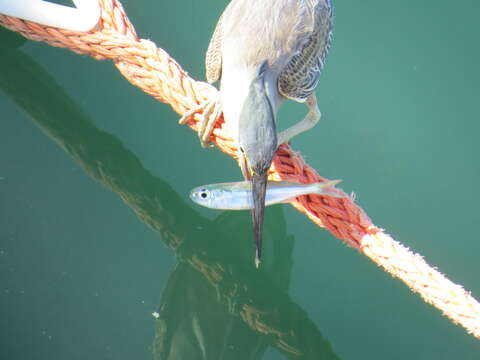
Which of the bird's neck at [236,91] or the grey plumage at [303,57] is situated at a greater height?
the grey plumage at [303,57]

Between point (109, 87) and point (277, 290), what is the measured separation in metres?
1.21

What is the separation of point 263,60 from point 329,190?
1.58ft

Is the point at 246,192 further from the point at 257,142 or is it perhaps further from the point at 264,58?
the point at 264,58

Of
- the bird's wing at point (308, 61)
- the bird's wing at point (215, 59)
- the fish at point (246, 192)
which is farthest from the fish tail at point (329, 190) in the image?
the bird's wing at point (215, 59)

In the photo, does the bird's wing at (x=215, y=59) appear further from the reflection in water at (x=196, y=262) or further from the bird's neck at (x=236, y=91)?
the reflection in water at (x=196, y=262)

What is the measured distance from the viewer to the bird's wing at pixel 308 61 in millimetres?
1966

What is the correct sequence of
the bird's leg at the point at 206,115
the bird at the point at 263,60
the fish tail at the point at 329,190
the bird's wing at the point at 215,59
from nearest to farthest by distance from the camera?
the bird at the point at 263,60, the fish tail at the point at 329,190, the bird's leg at the point at 206,115, the bird's wing at the point at 215,59

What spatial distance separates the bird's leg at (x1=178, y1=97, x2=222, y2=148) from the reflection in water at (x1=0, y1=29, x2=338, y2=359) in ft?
1.27

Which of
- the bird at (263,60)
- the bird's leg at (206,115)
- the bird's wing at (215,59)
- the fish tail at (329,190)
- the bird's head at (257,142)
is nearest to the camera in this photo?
the bird's head at (257,142)

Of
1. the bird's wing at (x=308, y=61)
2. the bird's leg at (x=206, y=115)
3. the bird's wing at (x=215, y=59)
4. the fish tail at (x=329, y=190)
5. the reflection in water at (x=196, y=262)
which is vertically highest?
the bird's wing at (x=308, y=61)

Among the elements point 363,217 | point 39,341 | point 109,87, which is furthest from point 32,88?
point 363,217

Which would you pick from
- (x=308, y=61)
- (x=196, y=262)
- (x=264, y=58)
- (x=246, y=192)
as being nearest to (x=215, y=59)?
(x=264, y=58)

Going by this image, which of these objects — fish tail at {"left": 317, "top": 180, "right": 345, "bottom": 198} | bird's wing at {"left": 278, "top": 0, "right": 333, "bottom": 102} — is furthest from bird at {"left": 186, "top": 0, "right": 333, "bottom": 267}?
fish tail at {"left": 317, "top": 180, "right": 345, "bottom": 198}

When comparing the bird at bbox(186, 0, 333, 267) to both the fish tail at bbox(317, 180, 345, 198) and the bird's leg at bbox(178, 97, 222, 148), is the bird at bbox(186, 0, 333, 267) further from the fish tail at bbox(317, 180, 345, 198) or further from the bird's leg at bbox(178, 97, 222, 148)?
the fish tail at bbox(317, 180, 345, 198)
